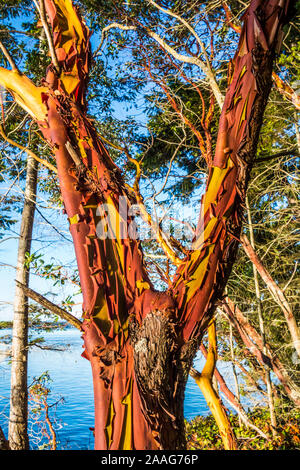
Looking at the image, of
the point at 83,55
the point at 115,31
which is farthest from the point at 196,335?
the point at 115,31

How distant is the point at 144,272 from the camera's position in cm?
122

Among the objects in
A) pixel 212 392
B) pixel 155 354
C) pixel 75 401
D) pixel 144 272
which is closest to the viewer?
pixel 155 354

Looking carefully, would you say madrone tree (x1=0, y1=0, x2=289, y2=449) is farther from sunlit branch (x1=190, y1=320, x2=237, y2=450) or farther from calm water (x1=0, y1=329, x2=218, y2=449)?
calm water (x1=0, y1=329, x2=218, y2=449)

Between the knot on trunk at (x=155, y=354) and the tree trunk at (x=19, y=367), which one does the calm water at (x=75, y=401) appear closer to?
the tree trunk at (x=19, y=367)

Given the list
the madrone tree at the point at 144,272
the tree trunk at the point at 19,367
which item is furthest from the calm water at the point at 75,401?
the madrone tree at the point at 144,272

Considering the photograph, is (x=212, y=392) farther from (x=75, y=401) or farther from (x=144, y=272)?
(x=75, y=401)

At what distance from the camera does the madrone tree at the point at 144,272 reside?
40.2 inches

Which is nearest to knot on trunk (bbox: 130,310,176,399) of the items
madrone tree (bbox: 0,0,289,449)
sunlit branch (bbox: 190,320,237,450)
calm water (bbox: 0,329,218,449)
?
madrone tree (bbox: 0,0,289,449)

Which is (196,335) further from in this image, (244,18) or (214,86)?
(214,86)

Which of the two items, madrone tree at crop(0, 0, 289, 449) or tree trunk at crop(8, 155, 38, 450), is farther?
tree trunk at crop(8, 155, 38, 450)

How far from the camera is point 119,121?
4828mm

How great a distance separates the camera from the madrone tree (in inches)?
40.2

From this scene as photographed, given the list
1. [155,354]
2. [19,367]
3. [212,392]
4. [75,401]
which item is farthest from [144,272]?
[75,401]

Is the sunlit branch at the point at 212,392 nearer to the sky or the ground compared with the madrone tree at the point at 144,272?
nearer to the ground
